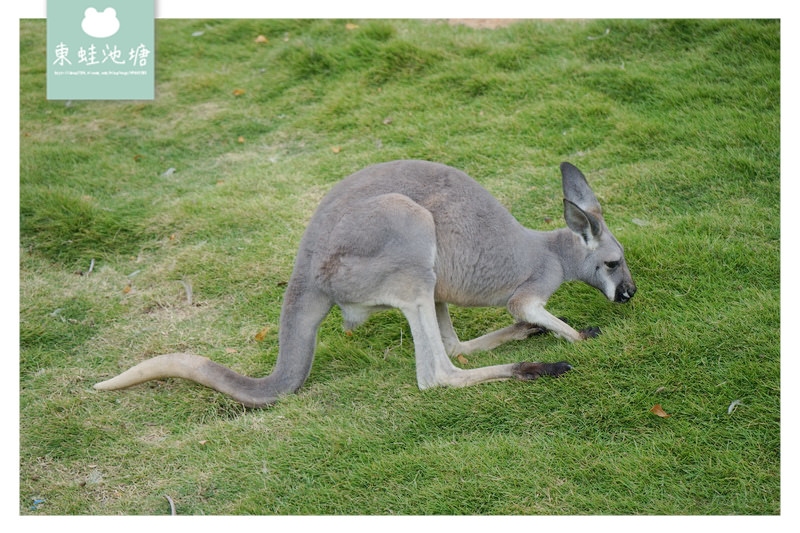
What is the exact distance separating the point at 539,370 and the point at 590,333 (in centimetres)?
48

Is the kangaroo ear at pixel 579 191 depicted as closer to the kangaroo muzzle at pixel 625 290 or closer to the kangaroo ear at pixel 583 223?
the kangaroo ear at pixel 583 223

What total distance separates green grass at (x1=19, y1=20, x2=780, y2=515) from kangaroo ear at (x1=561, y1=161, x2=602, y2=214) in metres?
0.50

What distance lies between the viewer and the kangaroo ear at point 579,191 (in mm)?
4340

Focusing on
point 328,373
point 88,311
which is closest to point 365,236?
point 328,373

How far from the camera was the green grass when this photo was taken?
3.45 m

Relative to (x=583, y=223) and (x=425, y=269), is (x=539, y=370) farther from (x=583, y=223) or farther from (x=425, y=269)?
(x=583, y=223)

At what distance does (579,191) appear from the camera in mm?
4359

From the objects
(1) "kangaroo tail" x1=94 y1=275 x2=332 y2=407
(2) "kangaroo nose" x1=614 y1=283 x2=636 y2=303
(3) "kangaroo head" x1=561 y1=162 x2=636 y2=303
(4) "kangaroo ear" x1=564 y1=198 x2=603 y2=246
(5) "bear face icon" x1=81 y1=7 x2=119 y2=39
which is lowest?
(1) "kangaroo tail" x1=94 y1=275 x2=332 y2=407

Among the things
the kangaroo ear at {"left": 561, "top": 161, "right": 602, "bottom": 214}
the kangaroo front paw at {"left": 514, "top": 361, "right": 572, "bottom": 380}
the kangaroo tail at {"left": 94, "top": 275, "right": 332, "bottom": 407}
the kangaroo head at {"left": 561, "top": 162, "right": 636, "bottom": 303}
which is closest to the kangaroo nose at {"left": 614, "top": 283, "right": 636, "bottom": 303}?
the kangaroo head at {"left": 561, "top": 162, "right": 636, "bottom": 303}

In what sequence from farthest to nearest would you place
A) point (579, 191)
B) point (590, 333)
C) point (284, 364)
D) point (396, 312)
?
point (396, 312) < point (579, 191) < point (590, 333) < point (284, 364)

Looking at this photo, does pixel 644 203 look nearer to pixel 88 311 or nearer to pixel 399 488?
pixel 399 488

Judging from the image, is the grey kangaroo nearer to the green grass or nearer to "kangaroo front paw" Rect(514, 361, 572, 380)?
"kangaroo front paw" Rect(514, 361, 572, 380)

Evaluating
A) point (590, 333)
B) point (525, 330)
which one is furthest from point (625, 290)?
point (525, 330)

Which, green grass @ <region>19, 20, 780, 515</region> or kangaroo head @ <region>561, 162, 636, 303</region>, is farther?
kangaroo head @ <region>561, 162, 636, 303</region>
